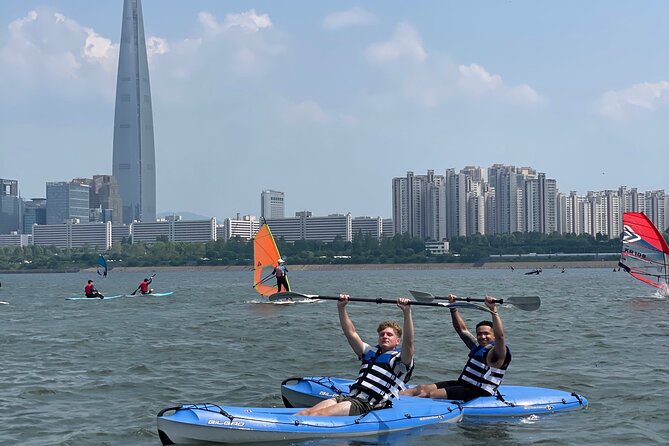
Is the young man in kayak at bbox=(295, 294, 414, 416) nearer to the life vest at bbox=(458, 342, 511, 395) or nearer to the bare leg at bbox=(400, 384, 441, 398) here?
the bare leg at bbox=(400, 384, 441, 398)

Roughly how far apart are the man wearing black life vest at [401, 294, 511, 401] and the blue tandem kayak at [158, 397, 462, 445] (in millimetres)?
1524

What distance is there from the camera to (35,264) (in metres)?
182

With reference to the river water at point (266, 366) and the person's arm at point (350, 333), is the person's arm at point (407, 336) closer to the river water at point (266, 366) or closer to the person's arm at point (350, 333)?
the person's arm at point (350, 333)

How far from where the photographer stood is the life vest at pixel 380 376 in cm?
1160

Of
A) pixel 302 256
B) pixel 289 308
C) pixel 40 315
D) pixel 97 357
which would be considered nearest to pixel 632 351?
pixel 97 357

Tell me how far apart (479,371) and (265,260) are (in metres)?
29.8

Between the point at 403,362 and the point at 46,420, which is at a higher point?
the point at 403,362

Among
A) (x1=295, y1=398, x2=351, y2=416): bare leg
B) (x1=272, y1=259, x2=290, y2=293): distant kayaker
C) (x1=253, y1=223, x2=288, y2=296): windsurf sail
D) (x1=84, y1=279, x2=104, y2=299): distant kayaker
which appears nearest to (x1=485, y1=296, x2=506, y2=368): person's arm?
(x1=295, y1=398, x2=351, y2=416): bare leg

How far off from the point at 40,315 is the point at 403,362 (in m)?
28.1

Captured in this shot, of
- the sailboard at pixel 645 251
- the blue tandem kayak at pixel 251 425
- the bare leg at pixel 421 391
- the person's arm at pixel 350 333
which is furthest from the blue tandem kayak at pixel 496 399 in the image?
the sailboard at pixel 645 251

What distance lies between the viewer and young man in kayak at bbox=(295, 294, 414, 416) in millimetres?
11547

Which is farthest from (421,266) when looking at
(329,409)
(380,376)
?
(329,409)

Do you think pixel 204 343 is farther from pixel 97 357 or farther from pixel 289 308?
pixel 289 308

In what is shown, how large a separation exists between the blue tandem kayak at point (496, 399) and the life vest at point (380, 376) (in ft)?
3.08
